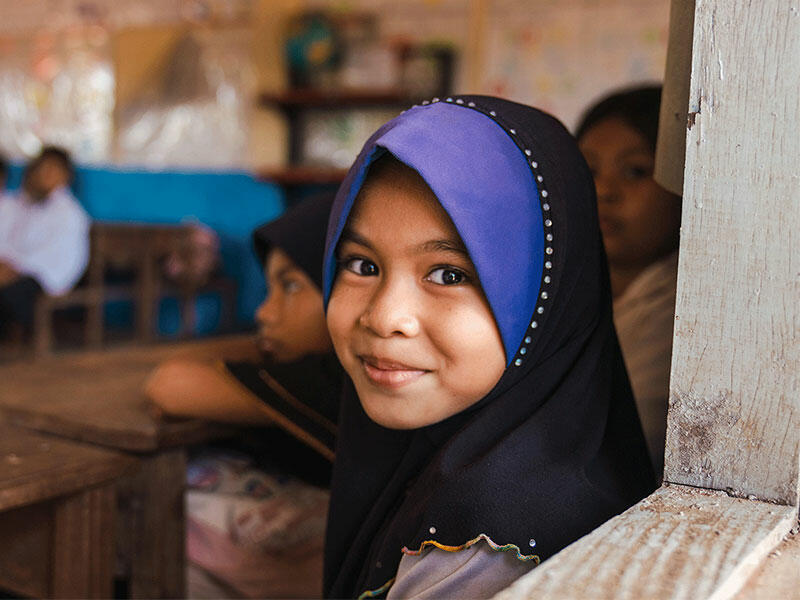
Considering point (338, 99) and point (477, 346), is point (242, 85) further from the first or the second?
point (477, 346)

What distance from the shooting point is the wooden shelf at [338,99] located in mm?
5918

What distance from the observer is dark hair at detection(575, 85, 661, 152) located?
1.60m

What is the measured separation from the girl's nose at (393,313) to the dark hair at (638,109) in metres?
0.88

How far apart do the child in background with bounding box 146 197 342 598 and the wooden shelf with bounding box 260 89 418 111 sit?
14.4ft

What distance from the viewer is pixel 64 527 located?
1.33 meters

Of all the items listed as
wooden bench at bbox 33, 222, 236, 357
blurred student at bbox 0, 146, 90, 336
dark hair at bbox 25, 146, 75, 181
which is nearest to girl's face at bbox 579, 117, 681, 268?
wooden bench at bbox 33, 222, 236, 357

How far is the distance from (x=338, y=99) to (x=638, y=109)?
15.4ft

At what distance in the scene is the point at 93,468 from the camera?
1300mm

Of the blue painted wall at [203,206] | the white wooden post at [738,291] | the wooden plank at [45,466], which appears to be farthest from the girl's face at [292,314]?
the blue painted wall at [203,206]

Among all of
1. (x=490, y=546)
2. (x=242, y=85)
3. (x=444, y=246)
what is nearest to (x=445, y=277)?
(x=444, y=246)

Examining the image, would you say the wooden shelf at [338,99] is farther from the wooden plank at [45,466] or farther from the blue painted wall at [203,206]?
the wooden plank at [45,466]

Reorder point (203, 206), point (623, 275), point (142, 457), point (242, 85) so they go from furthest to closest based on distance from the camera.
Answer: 1. point (242, 85)
2. point (203, 206)
3. point (623, 275)
4. point (142, 457)

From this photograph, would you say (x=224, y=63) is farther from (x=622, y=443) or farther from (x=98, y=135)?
(x=622, y=443)

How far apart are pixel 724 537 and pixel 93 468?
100 cm
